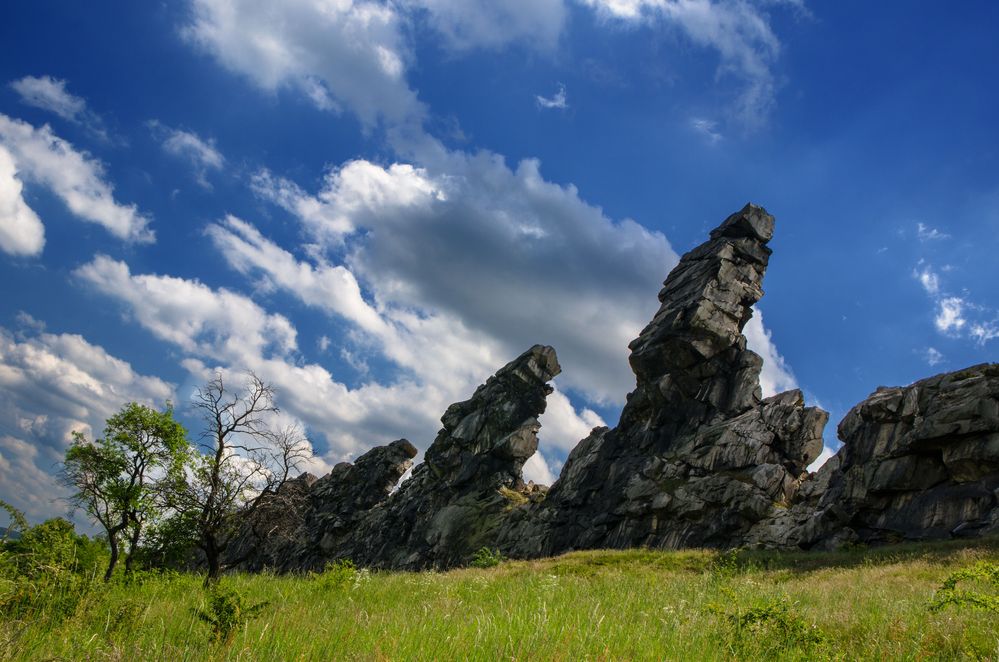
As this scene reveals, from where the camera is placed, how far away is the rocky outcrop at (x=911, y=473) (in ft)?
111

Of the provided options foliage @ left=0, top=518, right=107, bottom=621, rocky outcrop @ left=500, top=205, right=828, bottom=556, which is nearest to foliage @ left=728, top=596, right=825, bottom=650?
foliage @ left=0, top=518, right=107, bottom=621

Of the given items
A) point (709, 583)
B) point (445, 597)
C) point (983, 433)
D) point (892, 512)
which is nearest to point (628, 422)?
point (892, 512)

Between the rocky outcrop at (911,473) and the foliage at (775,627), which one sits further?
the rocky outcrop at (911,473)

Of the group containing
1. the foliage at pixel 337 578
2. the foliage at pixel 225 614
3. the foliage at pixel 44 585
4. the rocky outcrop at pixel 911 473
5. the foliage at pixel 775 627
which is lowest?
the foliage at pixel 44 585

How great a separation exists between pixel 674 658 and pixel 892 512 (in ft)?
139

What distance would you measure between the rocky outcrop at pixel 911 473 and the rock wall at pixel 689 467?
0.34 ft

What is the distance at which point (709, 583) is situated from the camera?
40.0ft

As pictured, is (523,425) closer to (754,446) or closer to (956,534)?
(754,446)

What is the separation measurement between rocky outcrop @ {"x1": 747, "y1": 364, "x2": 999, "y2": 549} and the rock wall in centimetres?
10

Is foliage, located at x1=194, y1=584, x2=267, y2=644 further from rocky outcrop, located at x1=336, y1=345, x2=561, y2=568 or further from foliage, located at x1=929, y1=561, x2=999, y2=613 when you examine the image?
rocky outcrop, located at x1=336, y1=345, x2=561, y2=568

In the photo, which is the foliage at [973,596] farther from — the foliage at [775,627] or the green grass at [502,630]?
the foliage at [775,627]

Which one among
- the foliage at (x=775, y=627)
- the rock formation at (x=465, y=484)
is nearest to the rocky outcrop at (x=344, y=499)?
the rock formation at (x=465, y=484)

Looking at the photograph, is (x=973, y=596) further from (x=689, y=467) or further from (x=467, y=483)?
(x=467, y=483)

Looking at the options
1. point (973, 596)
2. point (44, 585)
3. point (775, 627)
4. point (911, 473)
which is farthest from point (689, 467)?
point (44, 585)
